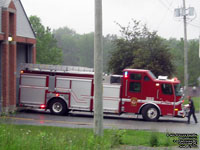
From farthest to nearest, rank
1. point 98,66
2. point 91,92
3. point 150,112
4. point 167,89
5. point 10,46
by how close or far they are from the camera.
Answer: point 10,46, point 91,92, point 150,112, point 167,89, point 98,66

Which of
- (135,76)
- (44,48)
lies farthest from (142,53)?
(44,48)

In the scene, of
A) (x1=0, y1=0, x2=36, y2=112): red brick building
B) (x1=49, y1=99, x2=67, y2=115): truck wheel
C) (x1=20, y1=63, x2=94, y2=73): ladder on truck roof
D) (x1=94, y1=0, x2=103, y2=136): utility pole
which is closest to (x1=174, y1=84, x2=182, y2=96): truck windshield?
(x1=20, y1=63, x2=94, y2=73): ladder on truck roof

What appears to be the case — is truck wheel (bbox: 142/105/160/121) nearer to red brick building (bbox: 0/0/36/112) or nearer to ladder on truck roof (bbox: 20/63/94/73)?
ladder on truck roof (bbox: 20/63/94/73)

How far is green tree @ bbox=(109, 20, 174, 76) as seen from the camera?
30375mm

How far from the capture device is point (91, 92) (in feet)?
70.0

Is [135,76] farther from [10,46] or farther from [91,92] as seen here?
[10,46]

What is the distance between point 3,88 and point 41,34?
4354cm

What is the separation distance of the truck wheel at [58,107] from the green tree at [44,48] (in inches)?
1590

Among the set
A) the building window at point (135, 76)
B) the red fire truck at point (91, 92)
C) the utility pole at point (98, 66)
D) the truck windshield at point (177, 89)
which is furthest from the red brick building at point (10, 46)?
the utility pole at point (98, 66)

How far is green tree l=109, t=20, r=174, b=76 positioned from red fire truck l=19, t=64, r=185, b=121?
933cm

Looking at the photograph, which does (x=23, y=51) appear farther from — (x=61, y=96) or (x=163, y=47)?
(x=163, y=47)

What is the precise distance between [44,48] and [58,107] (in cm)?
4203

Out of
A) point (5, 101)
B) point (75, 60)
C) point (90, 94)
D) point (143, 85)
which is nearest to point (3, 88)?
point (5, 101)

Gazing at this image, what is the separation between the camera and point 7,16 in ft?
69.6
